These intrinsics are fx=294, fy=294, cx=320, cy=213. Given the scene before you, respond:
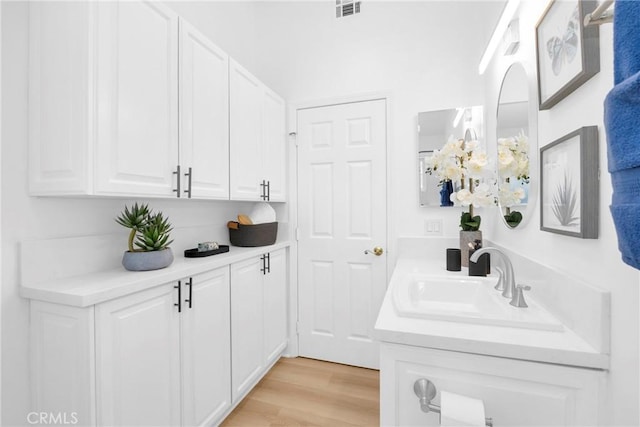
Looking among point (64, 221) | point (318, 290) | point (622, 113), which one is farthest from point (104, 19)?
point (318, 290)

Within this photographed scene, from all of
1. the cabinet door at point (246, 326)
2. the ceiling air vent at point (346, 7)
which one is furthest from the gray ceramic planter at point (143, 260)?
the ceiling air vent at point (346, 7)

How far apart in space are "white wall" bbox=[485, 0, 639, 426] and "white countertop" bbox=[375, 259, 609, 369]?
0.07 meters

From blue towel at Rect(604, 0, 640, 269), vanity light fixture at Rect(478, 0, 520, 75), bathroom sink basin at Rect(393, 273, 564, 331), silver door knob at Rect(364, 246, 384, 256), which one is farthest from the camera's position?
silver door knob at Rect(364, 246, 384, 256)

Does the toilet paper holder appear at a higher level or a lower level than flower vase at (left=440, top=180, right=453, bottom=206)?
lower

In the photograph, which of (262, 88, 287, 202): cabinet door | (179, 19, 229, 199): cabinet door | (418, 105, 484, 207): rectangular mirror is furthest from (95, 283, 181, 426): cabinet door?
(418, 105, 484, 207): rectangular mirror

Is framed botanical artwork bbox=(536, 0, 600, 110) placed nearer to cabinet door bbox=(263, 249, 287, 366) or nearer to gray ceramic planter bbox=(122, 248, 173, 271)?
gray ceramic planter bbox=(122, 248, 173, 271)

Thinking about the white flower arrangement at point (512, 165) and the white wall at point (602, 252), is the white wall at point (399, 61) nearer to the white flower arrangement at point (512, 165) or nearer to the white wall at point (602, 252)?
the white flower arrangement at point (512, 165)

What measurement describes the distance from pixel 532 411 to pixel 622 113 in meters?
0.76

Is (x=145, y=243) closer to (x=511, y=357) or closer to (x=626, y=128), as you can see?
(x=511, y=357)

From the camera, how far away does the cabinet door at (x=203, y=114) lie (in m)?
1.54

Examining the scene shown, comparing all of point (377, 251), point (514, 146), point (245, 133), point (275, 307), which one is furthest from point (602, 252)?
point (275, 307)

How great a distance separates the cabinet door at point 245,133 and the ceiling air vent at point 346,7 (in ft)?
3.32

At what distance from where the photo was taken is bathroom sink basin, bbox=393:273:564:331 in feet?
3.03

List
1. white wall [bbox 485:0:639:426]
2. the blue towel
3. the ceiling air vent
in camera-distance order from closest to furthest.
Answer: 1. the blue towel
2. white wall [bbox 485:0:639:426]
3. the ceiling air vent
